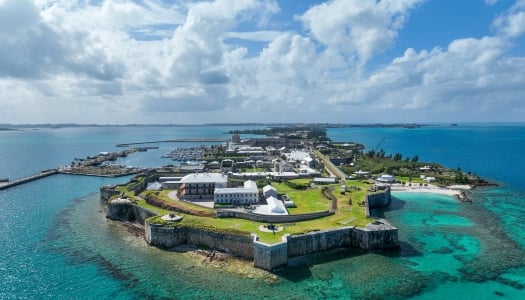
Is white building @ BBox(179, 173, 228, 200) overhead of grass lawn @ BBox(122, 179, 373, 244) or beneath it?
overhead

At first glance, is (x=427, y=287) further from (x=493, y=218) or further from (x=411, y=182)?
(x=411, y=182)

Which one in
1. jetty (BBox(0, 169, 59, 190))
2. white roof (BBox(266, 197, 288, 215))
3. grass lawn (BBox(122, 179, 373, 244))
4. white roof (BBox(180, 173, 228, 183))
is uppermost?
white roof (BBox(180, 173, 228, 183))

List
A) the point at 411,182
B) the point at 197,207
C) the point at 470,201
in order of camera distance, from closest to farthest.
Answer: the point at 197,207 < the point at 470,201 < the point at 411,182

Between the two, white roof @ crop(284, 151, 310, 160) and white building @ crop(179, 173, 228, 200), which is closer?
white building @ crop(179, 173, 228, 200)

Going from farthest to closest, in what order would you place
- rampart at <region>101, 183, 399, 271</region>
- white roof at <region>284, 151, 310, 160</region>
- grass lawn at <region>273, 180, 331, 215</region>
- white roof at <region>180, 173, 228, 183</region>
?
white roof at <region>284, 151, 310, 160</region>
white roof at <region>180, 173, 228, 183</region>
grass lawn at <region>273, 180, 331, 215</region>
rampart at <region>101, 183, 399, 271</region>

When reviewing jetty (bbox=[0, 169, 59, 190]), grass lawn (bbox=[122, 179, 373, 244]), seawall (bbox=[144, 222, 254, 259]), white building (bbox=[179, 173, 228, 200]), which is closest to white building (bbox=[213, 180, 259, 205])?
grass lawn (bbox=[122, 179, 373, 244])

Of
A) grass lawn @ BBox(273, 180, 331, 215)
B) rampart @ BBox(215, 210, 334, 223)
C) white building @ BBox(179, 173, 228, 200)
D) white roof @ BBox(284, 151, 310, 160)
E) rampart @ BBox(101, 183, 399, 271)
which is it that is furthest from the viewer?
white roof @ BBox(284, 151, 310, 160)

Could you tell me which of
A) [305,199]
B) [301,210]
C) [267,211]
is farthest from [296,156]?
[267,211]

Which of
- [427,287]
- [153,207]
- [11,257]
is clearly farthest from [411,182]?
[11,257]

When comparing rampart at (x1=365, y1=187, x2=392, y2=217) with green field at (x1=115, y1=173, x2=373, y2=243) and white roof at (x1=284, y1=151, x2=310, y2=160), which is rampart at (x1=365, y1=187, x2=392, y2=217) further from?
white roof at (x1=284, y1=151, x2=310, y2=160)

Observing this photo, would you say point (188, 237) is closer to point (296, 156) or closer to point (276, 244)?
point (276, 244)

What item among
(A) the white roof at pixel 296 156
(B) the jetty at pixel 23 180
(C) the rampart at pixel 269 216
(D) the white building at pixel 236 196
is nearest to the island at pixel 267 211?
(D) the white building at pixel 236 196
